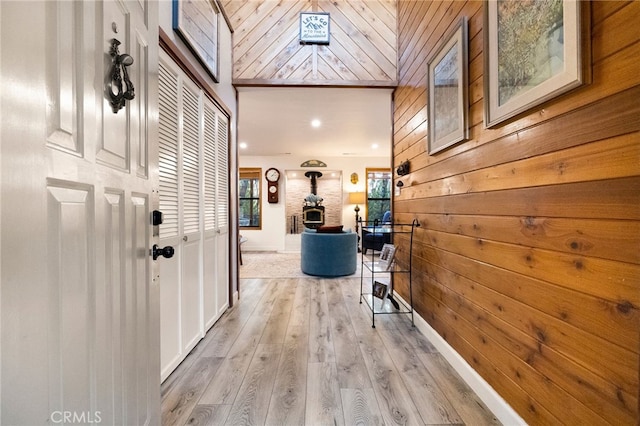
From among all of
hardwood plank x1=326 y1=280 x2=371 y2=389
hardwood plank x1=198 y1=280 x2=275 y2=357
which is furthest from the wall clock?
hardwood plank x1=326 y1=280 x2=371 y2=389

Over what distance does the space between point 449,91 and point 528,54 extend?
2.44 ft

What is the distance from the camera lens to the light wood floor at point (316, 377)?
143 centimetres

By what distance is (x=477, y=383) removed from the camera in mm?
1586

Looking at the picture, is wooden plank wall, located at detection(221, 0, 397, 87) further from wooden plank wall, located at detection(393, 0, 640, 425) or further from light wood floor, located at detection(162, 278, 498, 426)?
light wood floor, located at detection(162, 278, 498, 426)

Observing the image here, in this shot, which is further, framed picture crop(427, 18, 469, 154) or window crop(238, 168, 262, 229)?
window crop(238, 168, 262, 229)

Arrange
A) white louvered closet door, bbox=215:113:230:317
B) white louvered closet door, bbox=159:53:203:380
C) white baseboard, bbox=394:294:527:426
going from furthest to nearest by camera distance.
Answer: white louvered closet door, bbox=215:113:230:317, white louvered closet door, bbox=159:53:203:380, white baseboard, bbox=394:294:527:426

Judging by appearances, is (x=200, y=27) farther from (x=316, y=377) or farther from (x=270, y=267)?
(x=270, y=267)

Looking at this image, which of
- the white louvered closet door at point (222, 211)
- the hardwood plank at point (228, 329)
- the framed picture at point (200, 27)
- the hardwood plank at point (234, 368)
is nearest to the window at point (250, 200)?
the hardwood plank at point (228, 329)

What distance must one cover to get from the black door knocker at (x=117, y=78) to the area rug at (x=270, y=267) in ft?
12.6

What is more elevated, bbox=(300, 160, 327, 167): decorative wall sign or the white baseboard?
bbox=(300, 160, 327, 167): decorative wall sign

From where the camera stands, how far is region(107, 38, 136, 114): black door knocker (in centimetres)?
86

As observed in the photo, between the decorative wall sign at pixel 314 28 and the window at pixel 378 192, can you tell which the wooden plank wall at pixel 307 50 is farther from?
the window at pixel 378 192

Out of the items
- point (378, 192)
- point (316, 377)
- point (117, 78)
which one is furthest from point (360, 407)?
point (378, 192)

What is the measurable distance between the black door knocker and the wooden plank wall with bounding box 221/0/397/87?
7.85ft
